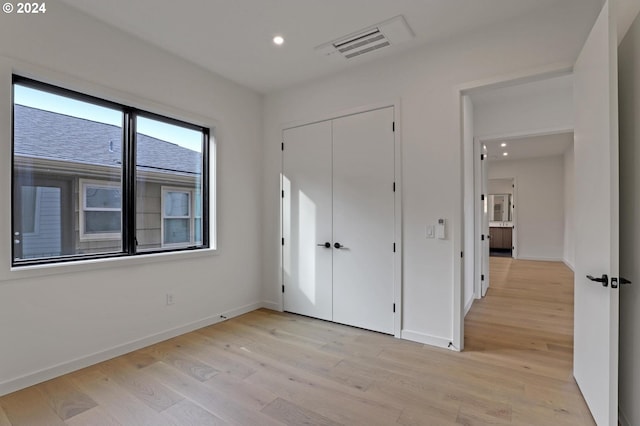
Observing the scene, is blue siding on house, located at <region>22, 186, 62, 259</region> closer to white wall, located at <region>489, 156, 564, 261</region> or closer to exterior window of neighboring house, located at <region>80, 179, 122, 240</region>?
exterior window of neighboring house, located at <region>80, 179, 122, 240</region>

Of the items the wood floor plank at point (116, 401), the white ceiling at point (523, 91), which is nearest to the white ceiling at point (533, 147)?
the white ceiling at point (523, 91)

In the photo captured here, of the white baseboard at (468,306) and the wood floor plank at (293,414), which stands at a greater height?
the white baseboard at (468,306)

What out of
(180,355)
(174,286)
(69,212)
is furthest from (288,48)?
(180,355)

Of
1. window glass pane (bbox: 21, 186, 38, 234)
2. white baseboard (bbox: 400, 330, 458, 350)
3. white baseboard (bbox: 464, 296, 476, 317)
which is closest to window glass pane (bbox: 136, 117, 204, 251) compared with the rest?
window glass pane (bbox: 21, 186, 38, 234)

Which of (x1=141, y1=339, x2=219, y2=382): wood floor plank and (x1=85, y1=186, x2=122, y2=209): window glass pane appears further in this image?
(x1=85, y1=186, x2=122, y2=209): window glass pane

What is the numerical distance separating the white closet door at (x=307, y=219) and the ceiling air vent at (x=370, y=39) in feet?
2.61

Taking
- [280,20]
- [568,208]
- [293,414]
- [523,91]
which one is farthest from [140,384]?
[568,208]

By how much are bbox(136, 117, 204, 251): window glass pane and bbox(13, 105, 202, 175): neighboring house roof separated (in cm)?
1

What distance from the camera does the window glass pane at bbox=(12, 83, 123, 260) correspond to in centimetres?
235

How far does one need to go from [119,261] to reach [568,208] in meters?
9.20

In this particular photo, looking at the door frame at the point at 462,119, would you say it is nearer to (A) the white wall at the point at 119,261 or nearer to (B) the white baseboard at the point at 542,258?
(A) the white wall at the point at 119,261

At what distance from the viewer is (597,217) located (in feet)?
6.04

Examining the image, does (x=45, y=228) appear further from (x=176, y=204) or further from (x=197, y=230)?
(x=197, y=230)

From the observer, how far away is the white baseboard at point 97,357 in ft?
7.24
